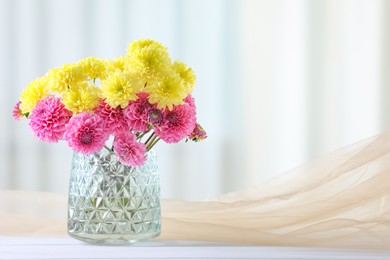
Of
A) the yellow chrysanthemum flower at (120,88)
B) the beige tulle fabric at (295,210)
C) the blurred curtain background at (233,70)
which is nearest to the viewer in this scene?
the yellow chrysanthemum flower at (120,88)

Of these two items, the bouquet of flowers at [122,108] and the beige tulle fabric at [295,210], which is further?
the beige tulle fabric at [295,210]

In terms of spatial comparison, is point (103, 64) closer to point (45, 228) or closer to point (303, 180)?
point (45, 228)

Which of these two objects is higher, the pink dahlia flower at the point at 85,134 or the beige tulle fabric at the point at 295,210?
the pink dahlia flower at the point at 85,134

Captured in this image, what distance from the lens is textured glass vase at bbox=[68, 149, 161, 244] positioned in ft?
4.68

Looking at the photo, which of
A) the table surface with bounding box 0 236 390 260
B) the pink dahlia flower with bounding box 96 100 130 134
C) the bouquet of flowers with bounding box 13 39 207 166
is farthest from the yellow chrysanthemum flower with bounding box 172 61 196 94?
the table surface with bounding box 0 236 390 260

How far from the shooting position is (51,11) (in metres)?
3.05

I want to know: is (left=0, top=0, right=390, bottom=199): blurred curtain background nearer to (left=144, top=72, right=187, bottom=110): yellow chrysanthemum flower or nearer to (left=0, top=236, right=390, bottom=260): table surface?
(left=0, top=236, right=390, bottom=260): table surface

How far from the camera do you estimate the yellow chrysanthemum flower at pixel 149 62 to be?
138cm

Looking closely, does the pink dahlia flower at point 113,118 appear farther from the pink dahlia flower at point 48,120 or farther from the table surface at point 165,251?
the table surface at point 165,251

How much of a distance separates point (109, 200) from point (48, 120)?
167mm

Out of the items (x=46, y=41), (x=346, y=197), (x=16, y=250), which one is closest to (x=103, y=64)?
(x=16, y=250)

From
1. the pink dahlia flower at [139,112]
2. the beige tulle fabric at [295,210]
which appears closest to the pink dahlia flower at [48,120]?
the pink dahlia flower at [139,112]

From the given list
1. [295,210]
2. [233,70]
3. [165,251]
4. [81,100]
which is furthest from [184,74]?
[233,70]

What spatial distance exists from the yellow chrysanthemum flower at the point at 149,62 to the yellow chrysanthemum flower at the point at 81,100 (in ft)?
0.25
